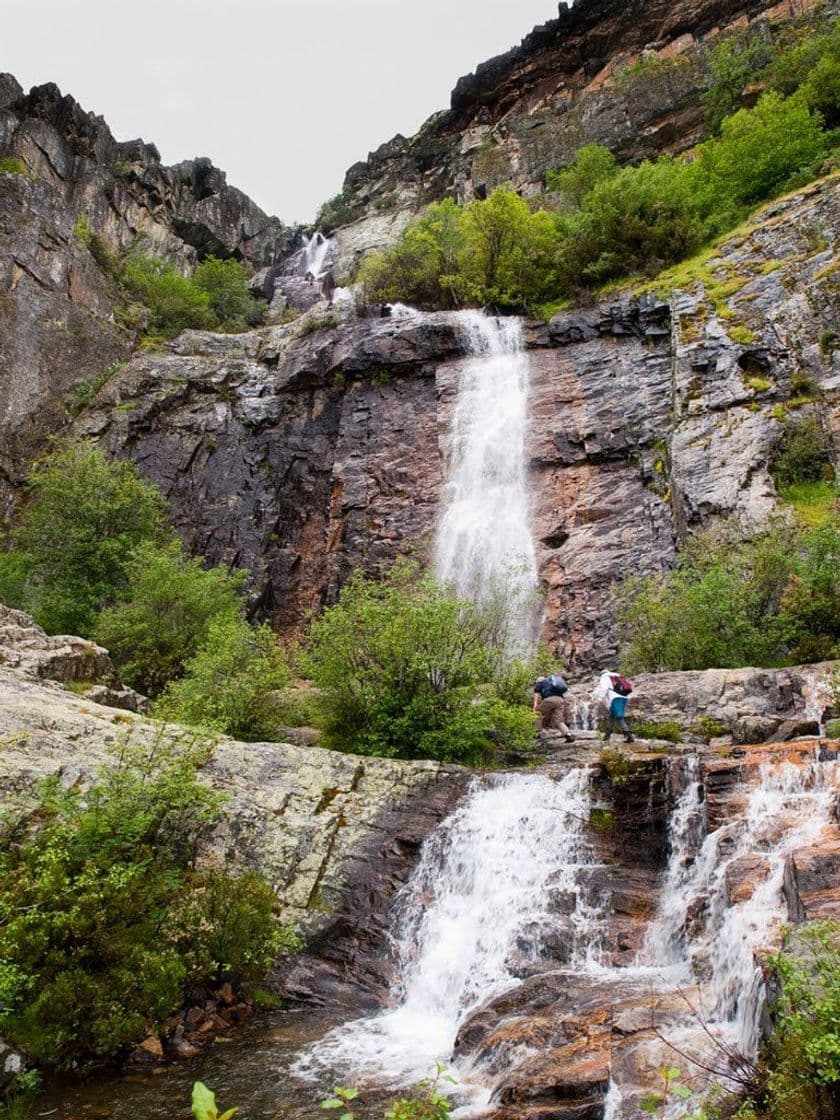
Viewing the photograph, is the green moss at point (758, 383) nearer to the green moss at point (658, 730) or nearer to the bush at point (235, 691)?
the green moss at point (658, 730)

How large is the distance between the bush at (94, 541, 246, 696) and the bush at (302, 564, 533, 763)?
599 cm

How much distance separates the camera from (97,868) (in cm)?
828

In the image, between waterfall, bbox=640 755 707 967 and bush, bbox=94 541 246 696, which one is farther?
bush, bbox=94 541 246 696

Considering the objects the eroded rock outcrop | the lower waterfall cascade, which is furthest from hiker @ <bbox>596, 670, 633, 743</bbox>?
the eroded rock outcrop

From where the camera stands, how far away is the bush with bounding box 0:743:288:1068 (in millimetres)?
7422

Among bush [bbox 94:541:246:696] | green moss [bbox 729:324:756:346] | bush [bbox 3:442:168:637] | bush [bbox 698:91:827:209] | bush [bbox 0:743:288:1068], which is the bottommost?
bush [bbox 0:743:288:1068]

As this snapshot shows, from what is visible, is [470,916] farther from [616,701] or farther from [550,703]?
[550,703]

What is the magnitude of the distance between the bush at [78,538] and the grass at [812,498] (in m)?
21.2

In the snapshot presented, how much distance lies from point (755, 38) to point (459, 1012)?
5472cm

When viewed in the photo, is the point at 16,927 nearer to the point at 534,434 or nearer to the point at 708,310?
the point at 534,434

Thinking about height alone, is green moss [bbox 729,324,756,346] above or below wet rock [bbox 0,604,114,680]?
above

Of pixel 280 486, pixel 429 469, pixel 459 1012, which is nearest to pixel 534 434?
pixel 429 469

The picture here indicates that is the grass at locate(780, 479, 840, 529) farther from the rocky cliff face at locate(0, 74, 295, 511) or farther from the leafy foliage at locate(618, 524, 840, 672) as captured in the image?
the rocky cliff face at locate(0, 74, 295, 511)

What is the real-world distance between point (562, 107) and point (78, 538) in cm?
4655
